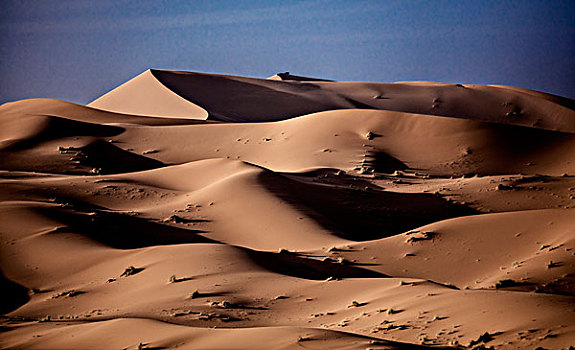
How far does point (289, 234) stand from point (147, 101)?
1743 inches

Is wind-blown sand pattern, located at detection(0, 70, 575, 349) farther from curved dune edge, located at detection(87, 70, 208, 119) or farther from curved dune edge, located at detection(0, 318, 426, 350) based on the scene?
curved dune edge, located at detection(87, 70, 208, 119)

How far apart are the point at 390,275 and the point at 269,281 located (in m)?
3.71

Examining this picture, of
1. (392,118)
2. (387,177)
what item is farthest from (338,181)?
(392,118)

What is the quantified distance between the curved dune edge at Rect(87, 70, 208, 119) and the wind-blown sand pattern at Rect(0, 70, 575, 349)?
36.5 ft

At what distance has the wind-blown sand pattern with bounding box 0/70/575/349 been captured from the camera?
1038cm

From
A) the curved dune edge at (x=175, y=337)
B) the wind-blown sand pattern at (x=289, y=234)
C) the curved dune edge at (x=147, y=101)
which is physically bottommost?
the curved dune edge at (x=175, y=337)

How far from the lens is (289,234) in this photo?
20.3m

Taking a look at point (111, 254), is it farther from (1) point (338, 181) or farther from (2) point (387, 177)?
(2) point (387, 177)

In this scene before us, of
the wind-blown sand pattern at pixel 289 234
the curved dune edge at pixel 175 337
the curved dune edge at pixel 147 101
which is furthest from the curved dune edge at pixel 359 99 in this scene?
the curved dune edge at pixel 175 337

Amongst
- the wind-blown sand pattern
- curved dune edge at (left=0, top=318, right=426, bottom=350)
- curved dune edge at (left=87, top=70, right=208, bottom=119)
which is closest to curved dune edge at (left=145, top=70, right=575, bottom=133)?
curved dune edge at (left=87, top=70, right=208, bottom=119)

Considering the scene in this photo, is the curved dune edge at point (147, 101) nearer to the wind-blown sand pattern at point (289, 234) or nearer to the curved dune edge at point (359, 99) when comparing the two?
the curved dune edge at point (359, 99)

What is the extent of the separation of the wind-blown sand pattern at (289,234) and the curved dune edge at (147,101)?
36.5 feet

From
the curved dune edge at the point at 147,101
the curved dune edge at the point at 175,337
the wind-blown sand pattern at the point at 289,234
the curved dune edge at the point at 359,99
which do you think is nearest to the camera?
the curved dune edge at the point at 175,337

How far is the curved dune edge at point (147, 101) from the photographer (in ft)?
187
